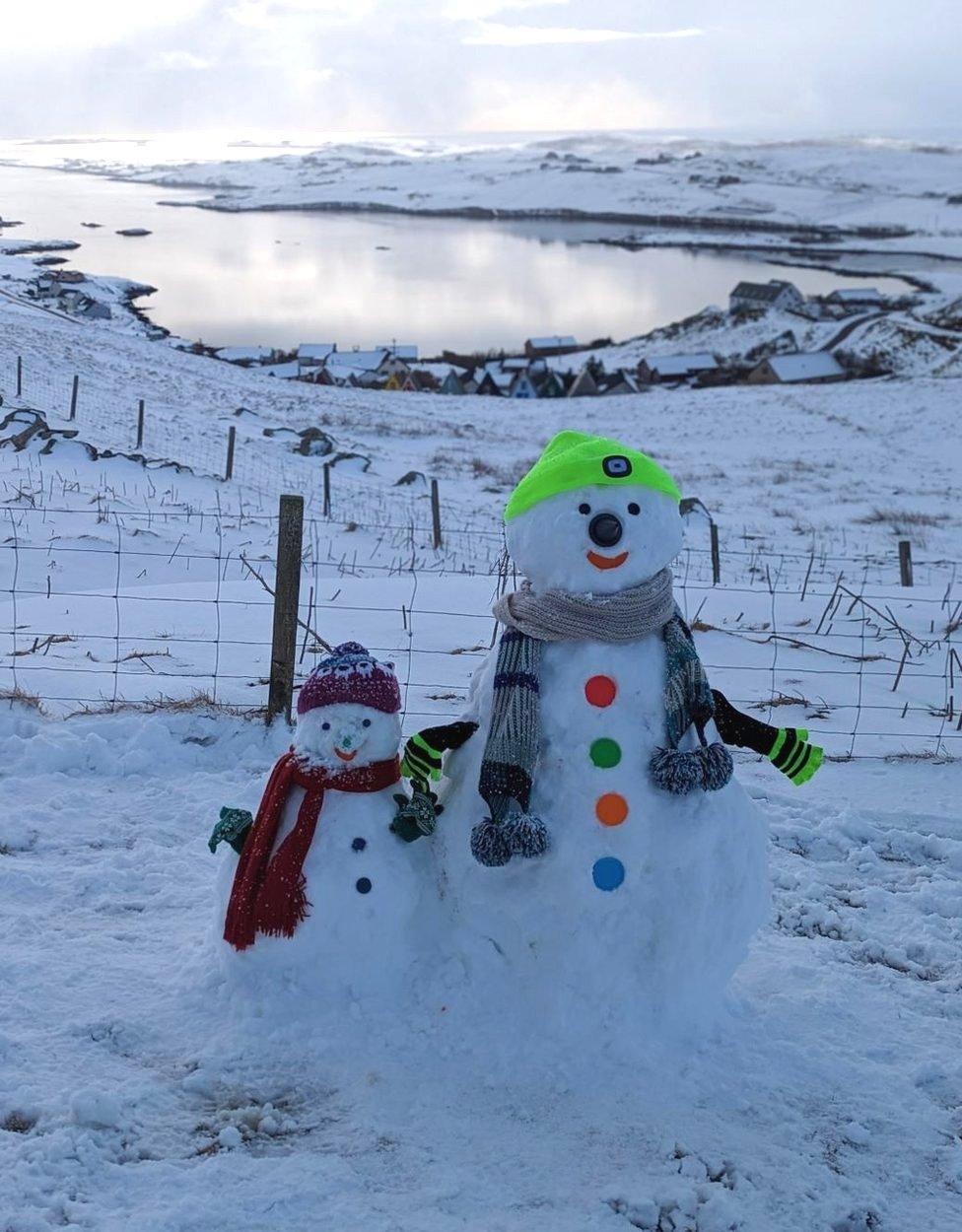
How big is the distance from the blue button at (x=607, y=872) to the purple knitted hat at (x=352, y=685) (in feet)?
2.57

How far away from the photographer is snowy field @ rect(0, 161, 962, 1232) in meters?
2.92

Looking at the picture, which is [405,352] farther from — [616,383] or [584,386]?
[616,383]

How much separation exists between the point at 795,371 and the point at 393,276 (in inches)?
1734

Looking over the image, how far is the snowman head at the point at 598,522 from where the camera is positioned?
3307mm

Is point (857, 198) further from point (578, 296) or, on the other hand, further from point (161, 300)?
point (161, 300)

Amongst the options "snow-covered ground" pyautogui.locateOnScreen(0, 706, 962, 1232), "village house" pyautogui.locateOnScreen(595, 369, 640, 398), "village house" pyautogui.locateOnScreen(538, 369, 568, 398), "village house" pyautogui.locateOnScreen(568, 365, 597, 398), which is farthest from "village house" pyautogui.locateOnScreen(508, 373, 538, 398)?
"snow-covered ground" pyautogui.locateOnScreen(0, 706, 962, 1232)

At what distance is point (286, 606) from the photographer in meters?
5.39

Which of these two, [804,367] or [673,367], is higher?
[804,367]

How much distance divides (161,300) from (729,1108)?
6470 cm

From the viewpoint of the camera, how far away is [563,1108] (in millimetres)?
3213

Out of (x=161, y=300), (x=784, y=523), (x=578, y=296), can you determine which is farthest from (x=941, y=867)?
(x=578, y=296)

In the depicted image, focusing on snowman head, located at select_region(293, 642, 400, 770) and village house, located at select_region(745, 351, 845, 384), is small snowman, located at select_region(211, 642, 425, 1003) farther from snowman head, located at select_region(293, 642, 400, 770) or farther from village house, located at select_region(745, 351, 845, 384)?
village house, located at select_region(745, 351, 845, 384)

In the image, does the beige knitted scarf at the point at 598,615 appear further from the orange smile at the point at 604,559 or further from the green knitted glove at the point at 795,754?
the green knitted glove at the point at 795,754

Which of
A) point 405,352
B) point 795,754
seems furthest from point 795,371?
point 795,754
